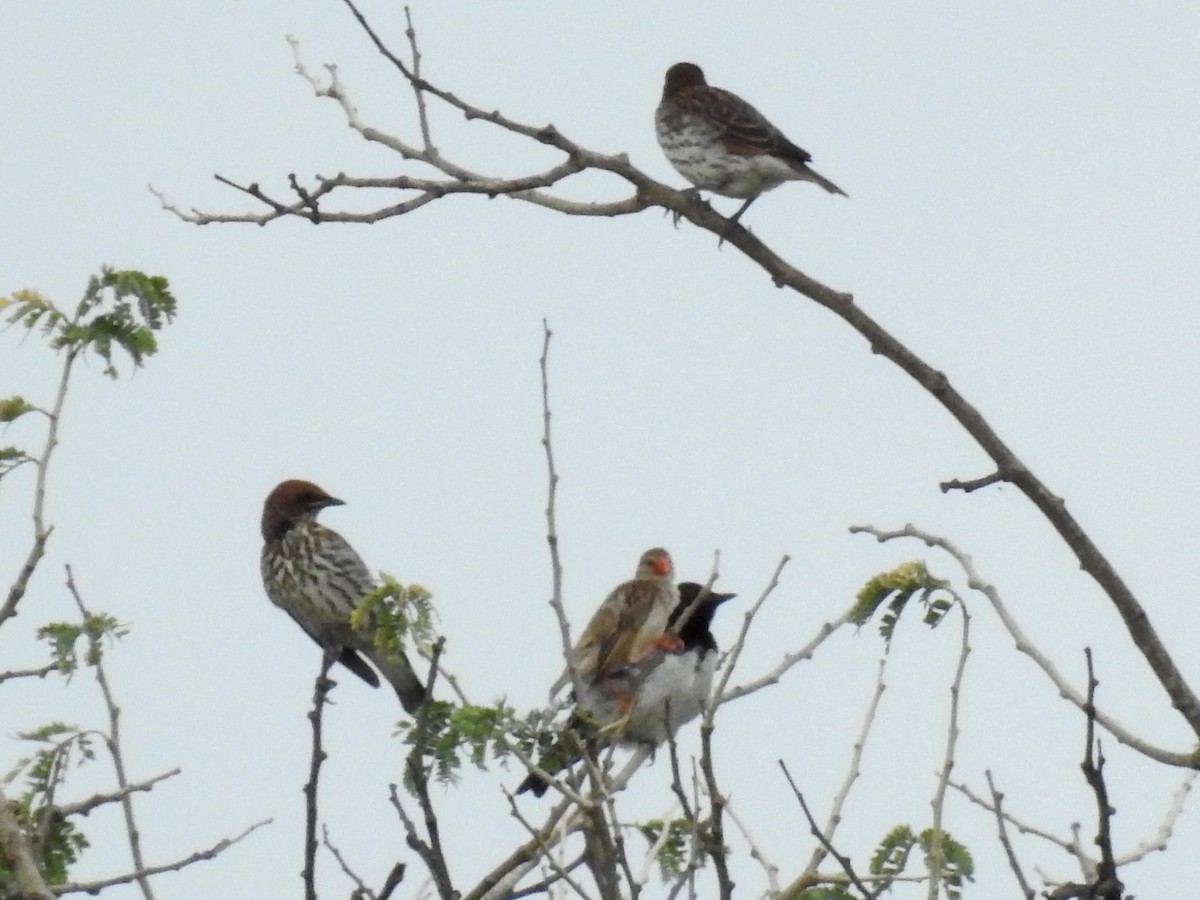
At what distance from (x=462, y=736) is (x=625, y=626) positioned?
4508 millimetres

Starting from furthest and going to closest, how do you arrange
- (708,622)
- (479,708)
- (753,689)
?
(708,622) < (753,689) < (479,708)

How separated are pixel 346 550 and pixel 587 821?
5040mm

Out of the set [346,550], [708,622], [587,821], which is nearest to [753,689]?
[587,821]

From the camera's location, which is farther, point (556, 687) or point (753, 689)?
point (556, 687)

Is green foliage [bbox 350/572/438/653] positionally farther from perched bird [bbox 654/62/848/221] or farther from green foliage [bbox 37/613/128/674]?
perched bird [bbox 654/62/848/221]

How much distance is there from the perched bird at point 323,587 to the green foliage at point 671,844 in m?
2.94

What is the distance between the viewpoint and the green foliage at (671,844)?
5.43m

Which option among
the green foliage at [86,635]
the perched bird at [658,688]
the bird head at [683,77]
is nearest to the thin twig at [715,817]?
the green foliage at [86,635]

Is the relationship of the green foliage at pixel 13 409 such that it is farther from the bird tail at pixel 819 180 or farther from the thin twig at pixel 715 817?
the bird tail at pixel 819 180

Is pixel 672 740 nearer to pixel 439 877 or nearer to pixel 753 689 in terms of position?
pixel 439 877

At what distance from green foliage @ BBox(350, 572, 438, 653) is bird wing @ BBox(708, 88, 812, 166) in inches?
220

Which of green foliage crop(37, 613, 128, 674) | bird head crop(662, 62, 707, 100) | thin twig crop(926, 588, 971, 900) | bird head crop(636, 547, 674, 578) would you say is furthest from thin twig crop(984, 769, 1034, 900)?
bird head crop(662, 62, 707, 100)

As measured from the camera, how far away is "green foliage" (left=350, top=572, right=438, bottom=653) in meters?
4.21

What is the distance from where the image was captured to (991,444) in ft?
11.4
